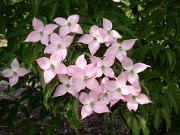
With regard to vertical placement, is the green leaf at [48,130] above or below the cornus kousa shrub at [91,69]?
below

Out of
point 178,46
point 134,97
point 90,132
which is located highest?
point 134,97

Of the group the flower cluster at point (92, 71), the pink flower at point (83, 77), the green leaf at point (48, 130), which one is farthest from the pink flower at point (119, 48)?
the green leaf at point (48, 130)

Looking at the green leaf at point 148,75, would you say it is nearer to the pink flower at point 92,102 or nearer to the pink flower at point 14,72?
the pink flower at point 92,102

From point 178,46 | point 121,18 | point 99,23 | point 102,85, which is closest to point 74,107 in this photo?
point 102,85

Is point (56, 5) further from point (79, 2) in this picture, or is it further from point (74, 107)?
point (74, 107)

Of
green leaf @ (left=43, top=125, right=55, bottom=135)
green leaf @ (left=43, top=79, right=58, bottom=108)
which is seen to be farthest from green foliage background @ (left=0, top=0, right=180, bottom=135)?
green leaf @ (left=43, top=125, right=55, bottom=135)

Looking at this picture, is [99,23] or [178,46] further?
[178,46]
